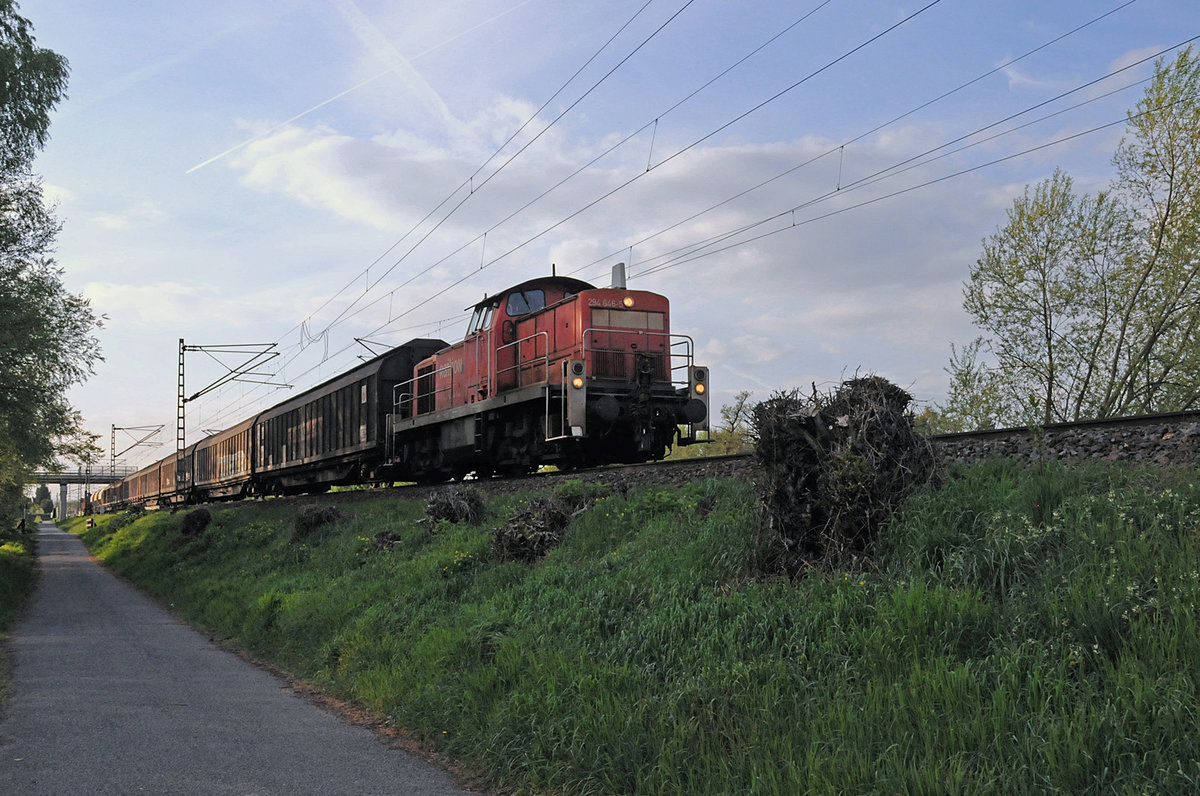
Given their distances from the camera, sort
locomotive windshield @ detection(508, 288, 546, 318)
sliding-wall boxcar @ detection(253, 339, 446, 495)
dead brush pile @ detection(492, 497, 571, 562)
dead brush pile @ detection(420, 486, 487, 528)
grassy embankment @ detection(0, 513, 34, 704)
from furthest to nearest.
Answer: sliding-wall boxcar @ detection(253, 339, 446, 495) < locomotive windshield @ detection(508, 288, 546, 318) < dead brush pile @ detection(420, 486, 487, 528) < grassy embankment @ detection(0, 513, 34, 704) < dead brush pile @ detection(492, 497, 571, 562)

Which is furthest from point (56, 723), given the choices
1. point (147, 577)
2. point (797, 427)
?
point (147, 577)

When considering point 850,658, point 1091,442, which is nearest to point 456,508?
point 1091,442

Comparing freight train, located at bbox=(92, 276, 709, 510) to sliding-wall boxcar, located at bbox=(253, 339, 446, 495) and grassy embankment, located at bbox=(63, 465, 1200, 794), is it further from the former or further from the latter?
grassy embankment, located at bbox=(63, 465, 1200, 794)

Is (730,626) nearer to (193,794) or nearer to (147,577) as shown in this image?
(193,794)

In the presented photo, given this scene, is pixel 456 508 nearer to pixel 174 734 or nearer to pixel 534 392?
pixel 534 392

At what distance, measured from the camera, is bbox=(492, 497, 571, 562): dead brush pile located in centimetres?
1016

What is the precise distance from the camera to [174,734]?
6.80 meters

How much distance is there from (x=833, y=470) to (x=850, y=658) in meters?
1.89

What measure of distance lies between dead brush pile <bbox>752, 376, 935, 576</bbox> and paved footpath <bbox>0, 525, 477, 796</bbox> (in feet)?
10.1

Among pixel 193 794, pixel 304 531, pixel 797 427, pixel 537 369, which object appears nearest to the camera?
pixel 193 794

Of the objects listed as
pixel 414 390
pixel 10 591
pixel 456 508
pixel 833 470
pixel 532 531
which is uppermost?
pixel 414 390

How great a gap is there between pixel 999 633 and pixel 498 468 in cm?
1489

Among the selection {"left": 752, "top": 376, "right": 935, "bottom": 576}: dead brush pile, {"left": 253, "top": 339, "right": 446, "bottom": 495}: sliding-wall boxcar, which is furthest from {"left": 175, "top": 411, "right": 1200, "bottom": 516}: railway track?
{"left": 253, "top": 339, "right": 446, "bottom": 495}: sliding-wall boxcar

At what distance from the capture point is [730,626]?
5.98m
